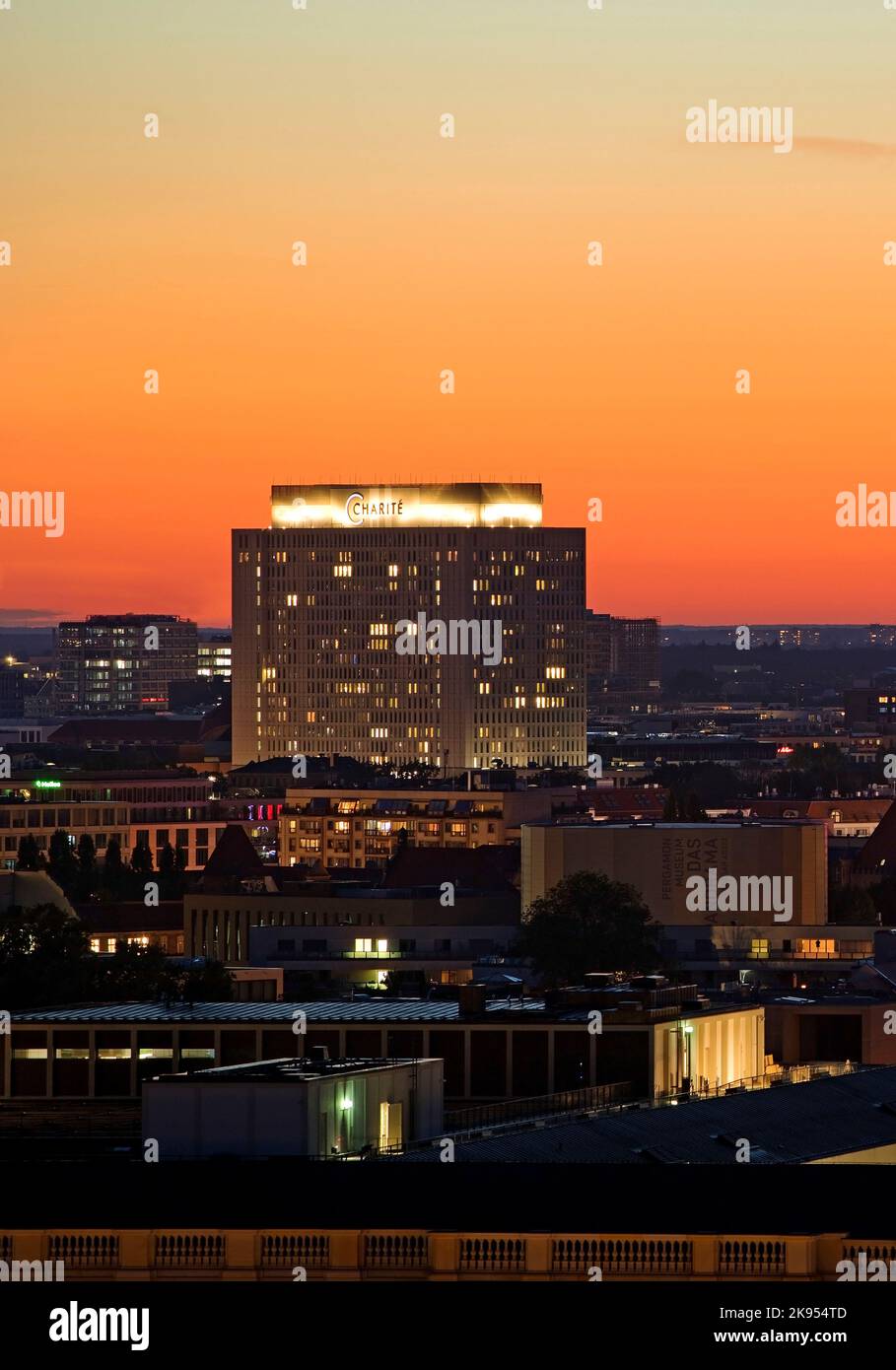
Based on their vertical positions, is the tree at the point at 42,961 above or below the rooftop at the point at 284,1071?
above

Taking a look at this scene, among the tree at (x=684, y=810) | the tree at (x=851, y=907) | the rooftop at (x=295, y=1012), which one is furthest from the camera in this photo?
the tree at (x=684, y=810)

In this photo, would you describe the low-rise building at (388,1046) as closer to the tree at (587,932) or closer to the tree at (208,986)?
the tree at (208,986)

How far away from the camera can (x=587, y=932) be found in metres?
120

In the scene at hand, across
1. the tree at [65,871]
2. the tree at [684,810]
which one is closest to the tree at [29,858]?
the tree at [65,871]

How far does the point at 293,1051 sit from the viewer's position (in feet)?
257

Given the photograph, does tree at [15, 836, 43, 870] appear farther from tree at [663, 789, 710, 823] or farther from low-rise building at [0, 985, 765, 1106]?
low-rise building at [0, 985, 765, 1106]

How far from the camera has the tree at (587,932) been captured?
379ft

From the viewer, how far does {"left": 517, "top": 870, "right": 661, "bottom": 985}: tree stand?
115375 millimetres

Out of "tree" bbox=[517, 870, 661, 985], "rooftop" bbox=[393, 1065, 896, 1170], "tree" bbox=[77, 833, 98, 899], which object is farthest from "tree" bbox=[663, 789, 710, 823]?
"rooftop" bbox=[393, 1065, 896, 1170]

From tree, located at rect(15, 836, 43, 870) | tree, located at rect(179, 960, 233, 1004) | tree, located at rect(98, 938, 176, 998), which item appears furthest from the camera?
tree, located at rect(15, 836, 43, 870)

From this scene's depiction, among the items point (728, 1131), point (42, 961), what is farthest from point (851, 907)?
point (728, 1131)

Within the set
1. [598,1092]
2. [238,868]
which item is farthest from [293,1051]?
[238,868]

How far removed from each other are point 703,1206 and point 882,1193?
2.47 m
